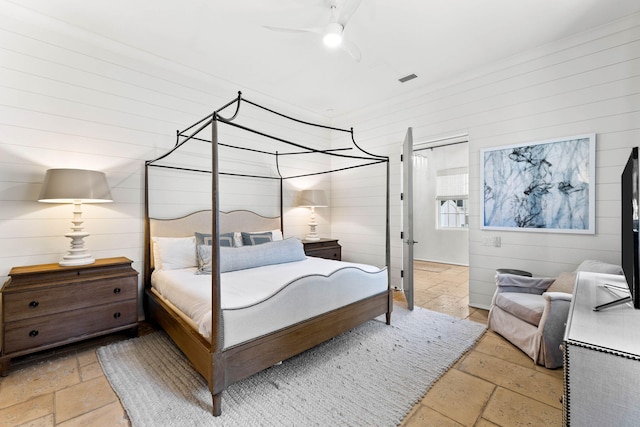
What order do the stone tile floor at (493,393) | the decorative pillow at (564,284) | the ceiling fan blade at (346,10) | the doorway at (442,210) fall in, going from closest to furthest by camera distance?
the stone tile floor at (493,393)
the ceiling fan blade at (346,10)
the decorative pillow at (564,284)
the doorway at (442,210)

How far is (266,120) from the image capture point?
4.22m

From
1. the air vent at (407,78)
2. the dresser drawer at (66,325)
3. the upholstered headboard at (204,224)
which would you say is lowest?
the dresser drawer at (66,325)

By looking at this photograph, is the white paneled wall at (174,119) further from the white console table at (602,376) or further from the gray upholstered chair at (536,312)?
the white console table at (602,376)

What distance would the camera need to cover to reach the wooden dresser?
207 centimetres

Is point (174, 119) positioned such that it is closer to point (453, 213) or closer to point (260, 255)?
point (260, 255)

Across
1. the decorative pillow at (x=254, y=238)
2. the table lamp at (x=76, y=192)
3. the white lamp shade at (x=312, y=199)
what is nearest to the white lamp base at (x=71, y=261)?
the table lamp at (x=76, y=192)

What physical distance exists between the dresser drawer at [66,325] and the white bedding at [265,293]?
0.34 m

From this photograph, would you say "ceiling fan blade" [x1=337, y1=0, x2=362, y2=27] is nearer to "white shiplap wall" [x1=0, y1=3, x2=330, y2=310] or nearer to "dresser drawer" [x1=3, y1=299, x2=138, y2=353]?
"white shiplap wall" [x1=0, y1=3, x2=330, y2=310]

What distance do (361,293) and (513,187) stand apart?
217 cm

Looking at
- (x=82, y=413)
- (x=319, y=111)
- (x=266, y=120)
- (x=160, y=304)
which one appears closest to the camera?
(x=82, y=413)

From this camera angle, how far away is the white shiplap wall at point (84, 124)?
2.43m

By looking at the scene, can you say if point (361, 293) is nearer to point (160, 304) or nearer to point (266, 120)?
point (160, 304)

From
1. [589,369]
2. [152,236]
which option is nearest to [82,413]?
[152,236]

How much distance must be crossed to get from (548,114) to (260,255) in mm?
3370
